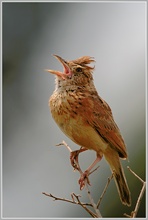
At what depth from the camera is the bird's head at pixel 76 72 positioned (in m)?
4.41

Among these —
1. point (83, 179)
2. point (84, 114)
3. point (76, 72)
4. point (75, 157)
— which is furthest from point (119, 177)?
point (76, 72)

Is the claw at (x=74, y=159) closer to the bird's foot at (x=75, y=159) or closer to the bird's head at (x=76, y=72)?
the bird's foot at (x=75, y=159)

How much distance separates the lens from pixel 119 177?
16.1ft

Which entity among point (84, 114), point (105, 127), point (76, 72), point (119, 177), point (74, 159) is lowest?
point (119, 177)

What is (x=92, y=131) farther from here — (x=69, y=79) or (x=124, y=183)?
(x=124, y=183)

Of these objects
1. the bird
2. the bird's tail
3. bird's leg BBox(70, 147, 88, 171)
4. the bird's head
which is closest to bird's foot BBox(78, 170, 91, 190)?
the bird

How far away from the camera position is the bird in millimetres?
4232

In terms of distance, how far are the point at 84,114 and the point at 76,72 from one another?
45 centimetres

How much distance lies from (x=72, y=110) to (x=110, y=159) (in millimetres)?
801

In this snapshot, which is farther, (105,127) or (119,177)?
(119,177)

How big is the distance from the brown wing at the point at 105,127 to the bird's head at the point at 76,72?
25cm

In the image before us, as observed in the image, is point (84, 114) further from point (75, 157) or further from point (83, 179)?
point (83, 179)

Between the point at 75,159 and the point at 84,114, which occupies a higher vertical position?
the point at 84,114

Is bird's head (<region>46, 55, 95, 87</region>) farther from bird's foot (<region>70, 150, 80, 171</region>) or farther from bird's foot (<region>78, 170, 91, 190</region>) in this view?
bird's foot (<region>78, 170, 91, 190</region>)
